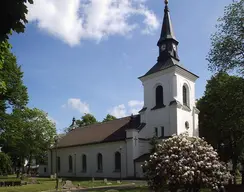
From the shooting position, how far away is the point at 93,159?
158 feet

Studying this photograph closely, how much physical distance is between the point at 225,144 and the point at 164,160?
31.0 metres

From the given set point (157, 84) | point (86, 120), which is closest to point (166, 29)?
point (157, 84)

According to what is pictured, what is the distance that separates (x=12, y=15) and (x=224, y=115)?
27881 mm

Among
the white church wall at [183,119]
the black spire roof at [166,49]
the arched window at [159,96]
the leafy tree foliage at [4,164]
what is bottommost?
the leafy tree foliage at [4,164]

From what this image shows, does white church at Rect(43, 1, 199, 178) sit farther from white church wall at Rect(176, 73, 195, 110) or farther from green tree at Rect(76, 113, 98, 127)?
green tree at Rect(76, 113, 98, 127)

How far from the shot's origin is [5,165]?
28672 mm

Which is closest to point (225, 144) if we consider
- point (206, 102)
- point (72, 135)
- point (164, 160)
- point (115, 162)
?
point (206, 102)

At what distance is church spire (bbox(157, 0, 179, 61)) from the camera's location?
146ft

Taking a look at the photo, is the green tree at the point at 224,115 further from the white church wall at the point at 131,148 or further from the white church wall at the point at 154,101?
the white church wall at the point at 131,148

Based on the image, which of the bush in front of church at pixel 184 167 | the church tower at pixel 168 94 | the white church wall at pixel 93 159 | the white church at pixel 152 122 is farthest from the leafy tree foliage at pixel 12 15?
the white church wall at pixel 93 159

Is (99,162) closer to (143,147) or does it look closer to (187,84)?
(143,147)

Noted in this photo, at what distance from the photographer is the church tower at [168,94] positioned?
42.0 meters

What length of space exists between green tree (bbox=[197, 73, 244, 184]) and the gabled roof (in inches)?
386

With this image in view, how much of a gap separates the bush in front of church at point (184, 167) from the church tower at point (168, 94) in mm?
25154
